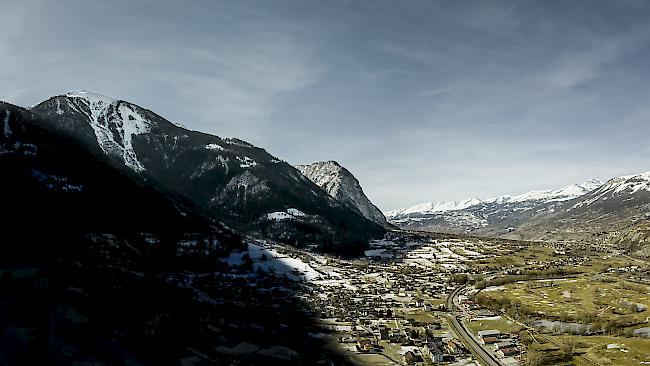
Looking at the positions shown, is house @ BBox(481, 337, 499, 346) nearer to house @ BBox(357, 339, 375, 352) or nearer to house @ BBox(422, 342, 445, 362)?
house @ BBox(422, 342, 445, 362)

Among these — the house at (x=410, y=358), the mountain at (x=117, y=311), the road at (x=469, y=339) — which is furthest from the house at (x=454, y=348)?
the mountain at (x=117, y=311)

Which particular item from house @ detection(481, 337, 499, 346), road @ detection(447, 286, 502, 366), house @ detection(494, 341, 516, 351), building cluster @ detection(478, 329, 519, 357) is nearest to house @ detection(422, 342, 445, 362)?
road @ detection(447, 286, 502, 366)

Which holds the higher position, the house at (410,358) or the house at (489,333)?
the house at (489,333)

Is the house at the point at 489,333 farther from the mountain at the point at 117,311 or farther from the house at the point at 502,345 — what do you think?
the mountain at the point at 117,311

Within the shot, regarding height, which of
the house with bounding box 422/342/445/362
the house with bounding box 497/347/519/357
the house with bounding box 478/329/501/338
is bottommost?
the house with bounding box 422/342/445/362

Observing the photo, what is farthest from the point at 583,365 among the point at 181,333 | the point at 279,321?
the point at 181,333

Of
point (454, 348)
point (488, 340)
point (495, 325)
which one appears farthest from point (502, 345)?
point (495, 325)

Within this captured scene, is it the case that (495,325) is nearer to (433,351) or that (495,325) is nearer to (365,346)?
(433,351)

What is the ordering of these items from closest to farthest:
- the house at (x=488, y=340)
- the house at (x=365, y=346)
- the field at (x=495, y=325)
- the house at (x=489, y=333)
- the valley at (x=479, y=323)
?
the valley at (x=479, y=323), the house at (x=365, y=346), the house at (x=488, y=340), the house at (x=489, y=333), the field at (x=495, y=325)
